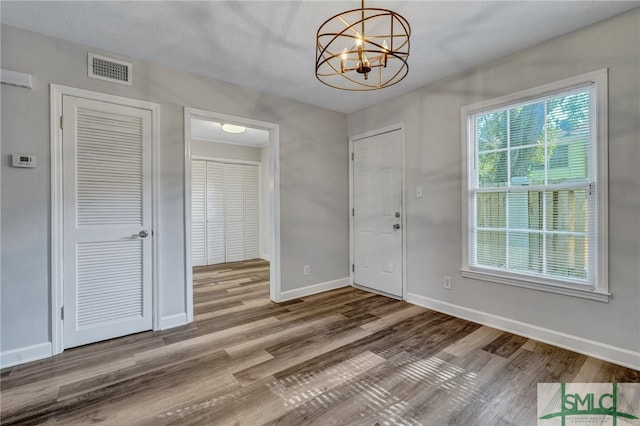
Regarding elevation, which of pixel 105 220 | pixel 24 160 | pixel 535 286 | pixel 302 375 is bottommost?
pixel 302 375

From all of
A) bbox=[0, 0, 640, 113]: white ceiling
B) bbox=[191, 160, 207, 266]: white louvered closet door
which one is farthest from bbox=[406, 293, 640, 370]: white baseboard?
bbox=[191, 160, 207, 266]: white louvered closet door

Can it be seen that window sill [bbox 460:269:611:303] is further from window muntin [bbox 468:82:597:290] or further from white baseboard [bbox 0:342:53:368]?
white baseboard [bbox 0:342:53:368]

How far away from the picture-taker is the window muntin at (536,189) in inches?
90.0

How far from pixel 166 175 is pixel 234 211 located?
3.44m

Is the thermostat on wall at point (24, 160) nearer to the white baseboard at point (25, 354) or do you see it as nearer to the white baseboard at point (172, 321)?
the white baseboard at point (25, 354)

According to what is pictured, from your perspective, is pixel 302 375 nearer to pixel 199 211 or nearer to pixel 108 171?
pixel 108 171

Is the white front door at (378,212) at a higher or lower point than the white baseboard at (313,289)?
higher

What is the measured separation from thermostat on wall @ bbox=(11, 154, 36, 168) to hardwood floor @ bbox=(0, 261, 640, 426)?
4.92 feet

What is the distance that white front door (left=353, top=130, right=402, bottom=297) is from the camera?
143 inches

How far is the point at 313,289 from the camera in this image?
3.91 metres

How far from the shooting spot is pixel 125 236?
266cm

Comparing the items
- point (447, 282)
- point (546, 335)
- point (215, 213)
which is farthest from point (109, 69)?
point (546, 335)

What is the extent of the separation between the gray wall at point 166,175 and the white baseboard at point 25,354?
0.04 m

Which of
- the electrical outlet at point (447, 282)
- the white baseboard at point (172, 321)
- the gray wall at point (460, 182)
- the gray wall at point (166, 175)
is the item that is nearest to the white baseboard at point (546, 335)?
the gray wall at point (460, 182)
